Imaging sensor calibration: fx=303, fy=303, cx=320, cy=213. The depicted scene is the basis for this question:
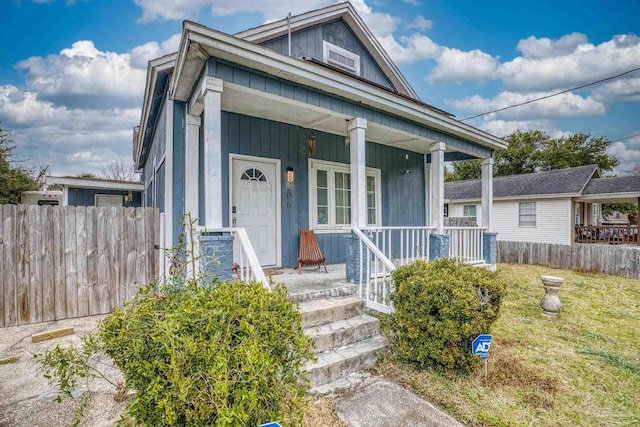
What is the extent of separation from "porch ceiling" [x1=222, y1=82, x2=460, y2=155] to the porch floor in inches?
96.5

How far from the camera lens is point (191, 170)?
426cm

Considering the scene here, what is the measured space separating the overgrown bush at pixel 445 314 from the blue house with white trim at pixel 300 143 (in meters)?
0.95

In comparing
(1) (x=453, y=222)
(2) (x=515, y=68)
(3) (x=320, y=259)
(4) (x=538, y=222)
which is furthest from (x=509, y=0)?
(3) (x=320, y=259)

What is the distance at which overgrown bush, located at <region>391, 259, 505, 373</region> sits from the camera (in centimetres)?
275

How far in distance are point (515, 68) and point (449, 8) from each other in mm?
7612

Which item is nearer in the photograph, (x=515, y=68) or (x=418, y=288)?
(x=418, y=288)

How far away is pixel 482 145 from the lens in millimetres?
7203

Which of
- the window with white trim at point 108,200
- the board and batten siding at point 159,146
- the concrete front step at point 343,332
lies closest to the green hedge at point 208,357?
the concrete front step at point 343,332

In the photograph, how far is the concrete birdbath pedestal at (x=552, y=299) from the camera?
465cm

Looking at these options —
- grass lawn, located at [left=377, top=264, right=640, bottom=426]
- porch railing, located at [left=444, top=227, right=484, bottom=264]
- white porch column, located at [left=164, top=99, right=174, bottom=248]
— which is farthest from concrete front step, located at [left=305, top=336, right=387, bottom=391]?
porch railing, located at [left=444, top=227, right=484, bottom=264]

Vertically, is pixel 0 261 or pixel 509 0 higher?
pixel 509 0

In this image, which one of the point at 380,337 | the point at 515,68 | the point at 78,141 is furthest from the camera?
the point at 78,141

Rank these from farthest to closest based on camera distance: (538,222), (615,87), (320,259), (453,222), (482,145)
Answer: (615,87)
(538,222)
(453,222)
(482,145)
(320,259)

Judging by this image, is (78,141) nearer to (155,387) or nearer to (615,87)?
(155,387)
